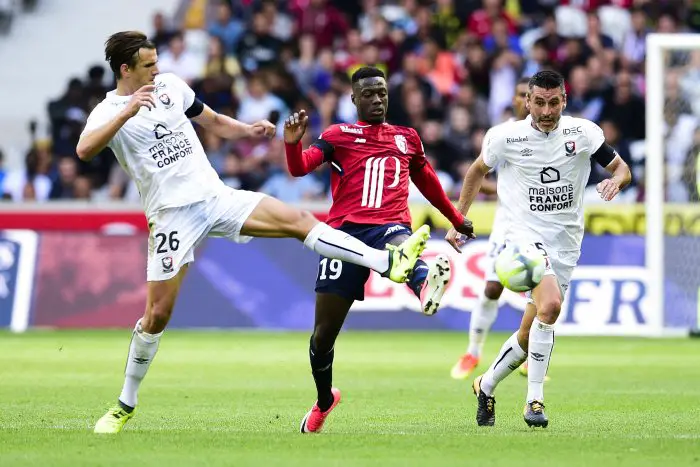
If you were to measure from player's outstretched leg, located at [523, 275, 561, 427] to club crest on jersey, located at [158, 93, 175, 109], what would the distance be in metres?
2.66

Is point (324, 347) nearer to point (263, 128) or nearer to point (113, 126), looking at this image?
point (263, 128)

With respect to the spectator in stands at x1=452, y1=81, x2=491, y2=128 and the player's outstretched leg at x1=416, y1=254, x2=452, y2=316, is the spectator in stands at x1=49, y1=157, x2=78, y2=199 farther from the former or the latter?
the player's outstretched leg at x1=416, y1=254, x2=452, y2=316

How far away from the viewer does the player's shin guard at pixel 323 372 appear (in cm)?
959

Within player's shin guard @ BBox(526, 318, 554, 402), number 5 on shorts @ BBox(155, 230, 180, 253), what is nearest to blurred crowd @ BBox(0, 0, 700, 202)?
player's shin guard @ BBox(526, 318, 554, 402)

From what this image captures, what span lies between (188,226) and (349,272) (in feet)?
3.52

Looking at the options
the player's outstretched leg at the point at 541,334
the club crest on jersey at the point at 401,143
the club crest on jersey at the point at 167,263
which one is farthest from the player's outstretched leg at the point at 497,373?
the club crest on jersey at the point at 167,263

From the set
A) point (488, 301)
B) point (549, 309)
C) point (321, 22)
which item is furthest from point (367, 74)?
point (321, 22)

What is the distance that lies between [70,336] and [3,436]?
9.96 m

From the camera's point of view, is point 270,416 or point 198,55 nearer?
point 270,416

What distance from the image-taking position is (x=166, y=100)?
9.29 meters

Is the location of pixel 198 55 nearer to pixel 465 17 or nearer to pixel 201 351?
pixel 465 17

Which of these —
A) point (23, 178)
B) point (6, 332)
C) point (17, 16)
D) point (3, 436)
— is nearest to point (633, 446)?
point (3, 436)

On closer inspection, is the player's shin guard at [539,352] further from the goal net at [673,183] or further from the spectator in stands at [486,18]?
the spectator in stands at [486,18]

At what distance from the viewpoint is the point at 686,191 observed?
62.8ft
